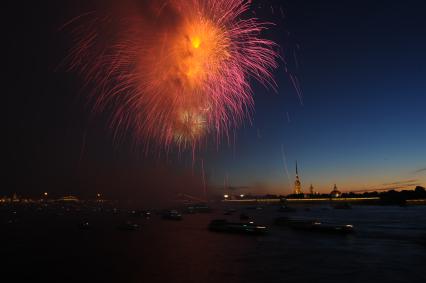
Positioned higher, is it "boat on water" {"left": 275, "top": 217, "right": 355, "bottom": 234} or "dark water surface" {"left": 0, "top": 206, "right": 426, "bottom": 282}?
"boat on water" {"left": 275, "top": 217, "right": 355, "bottom": 234}

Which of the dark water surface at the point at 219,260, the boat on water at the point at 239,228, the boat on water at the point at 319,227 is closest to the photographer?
the dark water surface at the point at 219,260

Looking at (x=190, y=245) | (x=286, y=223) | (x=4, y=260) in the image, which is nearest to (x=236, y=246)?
(x=190, y=245)

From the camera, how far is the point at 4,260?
49000 mm

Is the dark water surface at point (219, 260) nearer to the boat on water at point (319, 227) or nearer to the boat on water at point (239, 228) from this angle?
the boat on water at point (319, 227)

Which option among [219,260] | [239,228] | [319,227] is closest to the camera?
[219,260]

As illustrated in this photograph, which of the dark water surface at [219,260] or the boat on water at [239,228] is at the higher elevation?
the boat on water at [239,228]

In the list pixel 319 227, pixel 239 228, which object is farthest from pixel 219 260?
pixel 319 227

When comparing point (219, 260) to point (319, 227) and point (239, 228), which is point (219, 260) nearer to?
point (239, 228)

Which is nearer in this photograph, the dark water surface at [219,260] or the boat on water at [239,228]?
the dark water surface at [219,260]

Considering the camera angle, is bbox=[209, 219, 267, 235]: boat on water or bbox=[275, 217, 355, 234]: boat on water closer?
bbox=[275, 217, 355, 234]: boat on water

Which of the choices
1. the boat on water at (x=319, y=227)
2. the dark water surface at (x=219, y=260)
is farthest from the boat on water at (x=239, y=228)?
the boat on water at (x=319, y=227)

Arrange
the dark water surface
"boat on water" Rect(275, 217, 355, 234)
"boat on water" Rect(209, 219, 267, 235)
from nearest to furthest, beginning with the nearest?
the dark water surface < "boat on water" Rect(275, 217, 355, 234) < "boat on water" Rect(209, 219, 267, 235)

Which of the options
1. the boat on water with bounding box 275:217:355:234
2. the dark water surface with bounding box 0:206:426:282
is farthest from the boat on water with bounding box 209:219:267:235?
the boat on water with bounding box 275:217:355:234

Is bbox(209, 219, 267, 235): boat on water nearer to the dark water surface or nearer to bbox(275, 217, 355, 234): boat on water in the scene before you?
the dark water surface
